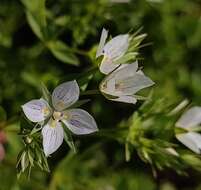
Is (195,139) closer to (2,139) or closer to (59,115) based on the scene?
(59,115)

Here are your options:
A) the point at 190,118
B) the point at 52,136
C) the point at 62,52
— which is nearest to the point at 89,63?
the point at 62,52

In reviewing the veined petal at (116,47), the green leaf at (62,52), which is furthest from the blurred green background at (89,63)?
the veined petal at (116,47)

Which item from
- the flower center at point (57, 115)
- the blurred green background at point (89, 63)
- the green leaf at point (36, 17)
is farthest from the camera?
the blurred green background at point (89, 63)

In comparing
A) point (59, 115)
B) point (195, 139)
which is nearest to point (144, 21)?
point (195, 139)

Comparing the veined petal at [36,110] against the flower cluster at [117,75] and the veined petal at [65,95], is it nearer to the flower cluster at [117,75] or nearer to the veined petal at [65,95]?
the veined petal at [65,95]

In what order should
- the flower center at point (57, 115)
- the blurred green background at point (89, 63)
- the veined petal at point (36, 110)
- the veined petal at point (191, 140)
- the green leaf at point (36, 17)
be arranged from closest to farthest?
the veined petal at point (36, 110)
the flower center at point (57, 115)
the veined petal at point (191, 140)
the green leaf at point (36, 17)
the blurred green background at point (89, 63)

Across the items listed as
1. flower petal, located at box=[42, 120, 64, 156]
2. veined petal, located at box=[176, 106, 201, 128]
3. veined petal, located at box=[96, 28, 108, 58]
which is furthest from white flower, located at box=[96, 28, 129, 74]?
veined petal, located at box=[176, 106, 201, 128]

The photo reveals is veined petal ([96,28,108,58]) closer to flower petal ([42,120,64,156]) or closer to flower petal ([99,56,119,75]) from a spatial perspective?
flower petal ([99,56,119,75])
